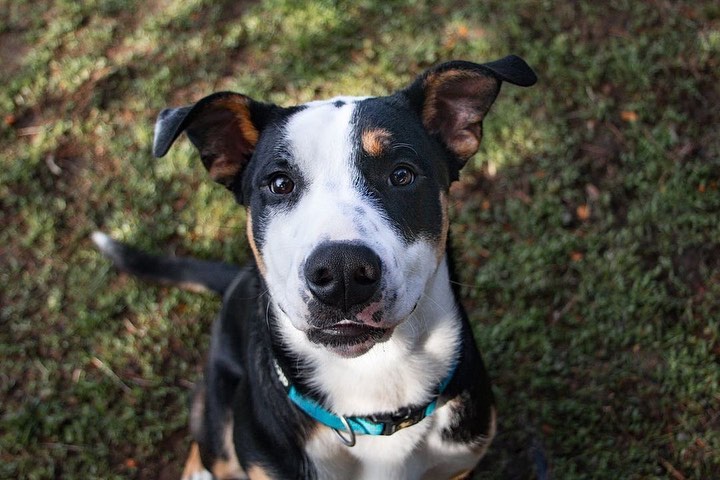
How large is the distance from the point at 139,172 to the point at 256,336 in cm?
244

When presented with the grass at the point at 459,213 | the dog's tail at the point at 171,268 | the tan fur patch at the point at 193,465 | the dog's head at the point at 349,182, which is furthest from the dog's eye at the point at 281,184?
the grass at the point at 459,213

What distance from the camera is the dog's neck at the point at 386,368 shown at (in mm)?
2865

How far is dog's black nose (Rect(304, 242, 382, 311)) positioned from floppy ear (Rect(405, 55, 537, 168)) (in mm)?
877

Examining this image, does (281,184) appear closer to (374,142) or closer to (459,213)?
(374,142)

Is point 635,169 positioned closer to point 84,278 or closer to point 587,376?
point 587,376

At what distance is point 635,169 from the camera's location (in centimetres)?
477

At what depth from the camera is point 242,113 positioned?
2.91m

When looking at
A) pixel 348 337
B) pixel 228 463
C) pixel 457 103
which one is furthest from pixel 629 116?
pixel 228 463

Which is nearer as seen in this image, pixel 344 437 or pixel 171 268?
pixel 344 437

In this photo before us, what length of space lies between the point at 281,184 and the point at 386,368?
83cm

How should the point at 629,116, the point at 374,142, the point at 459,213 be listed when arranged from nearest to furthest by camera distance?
the point at 374,142
the point at 459,213
the point at 629,116

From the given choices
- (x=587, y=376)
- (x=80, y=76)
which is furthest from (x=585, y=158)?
(x=80, y=76)

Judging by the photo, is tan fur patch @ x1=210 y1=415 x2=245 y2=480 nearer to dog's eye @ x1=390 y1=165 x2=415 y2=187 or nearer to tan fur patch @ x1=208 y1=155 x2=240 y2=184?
tan fur patch @ x1=208 y1=155 x2=240 y2=184

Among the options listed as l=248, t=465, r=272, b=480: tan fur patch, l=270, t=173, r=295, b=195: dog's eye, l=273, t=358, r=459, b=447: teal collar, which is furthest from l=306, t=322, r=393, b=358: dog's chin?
l=248, t=465, r=272, b=480: tan fur patch
